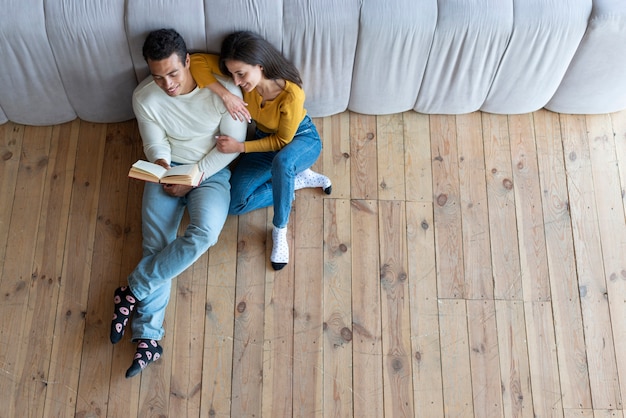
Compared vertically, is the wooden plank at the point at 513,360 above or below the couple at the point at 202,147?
below

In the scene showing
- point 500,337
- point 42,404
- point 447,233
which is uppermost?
point 447,233

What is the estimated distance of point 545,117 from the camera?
272cm

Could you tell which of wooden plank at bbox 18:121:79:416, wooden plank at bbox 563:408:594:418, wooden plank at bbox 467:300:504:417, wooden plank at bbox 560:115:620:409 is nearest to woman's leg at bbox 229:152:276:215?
wooden plank at bbox 18:121:79:416

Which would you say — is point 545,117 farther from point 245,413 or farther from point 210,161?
point 245,413

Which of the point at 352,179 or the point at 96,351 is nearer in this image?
the point at 96,351

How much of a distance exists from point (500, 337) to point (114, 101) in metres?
1.66

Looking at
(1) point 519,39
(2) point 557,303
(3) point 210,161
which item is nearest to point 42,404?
(3) point 210,161

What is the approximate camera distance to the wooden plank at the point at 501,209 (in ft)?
8.12

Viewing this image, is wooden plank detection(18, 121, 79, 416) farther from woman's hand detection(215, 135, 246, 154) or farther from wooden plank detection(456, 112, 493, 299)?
wooden plank detection(456, 112, 493, 299)

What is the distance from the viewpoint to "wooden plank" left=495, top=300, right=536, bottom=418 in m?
2.32

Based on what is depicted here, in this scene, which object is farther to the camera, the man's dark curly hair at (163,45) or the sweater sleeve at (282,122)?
the sweater sleeve at (282,122)

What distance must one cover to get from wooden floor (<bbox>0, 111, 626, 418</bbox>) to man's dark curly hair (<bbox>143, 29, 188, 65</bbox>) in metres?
0.59

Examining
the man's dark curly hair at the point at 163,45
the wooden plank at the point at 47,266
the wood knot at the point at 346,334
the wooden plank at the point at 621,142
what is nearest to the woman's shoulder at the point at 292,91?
the man's dark curly hair at the point at 163,45

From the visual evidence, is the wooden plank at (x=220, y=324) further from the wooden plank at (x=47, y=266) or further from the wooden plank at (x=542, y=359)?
the wooden plank at (x=542, y=359)
